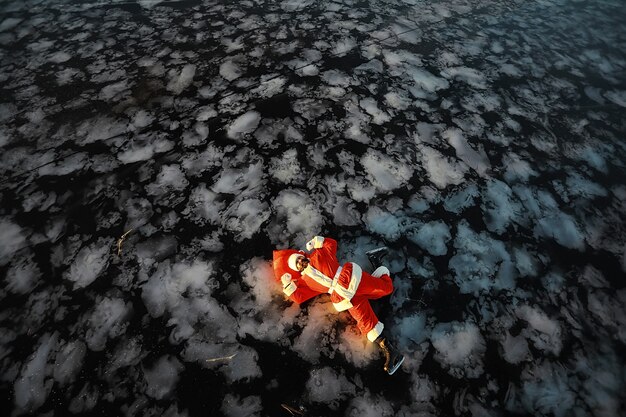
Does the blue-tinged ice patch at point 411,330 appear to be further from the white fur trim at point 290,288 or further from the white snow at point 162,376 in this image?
the white snow at point 162,376

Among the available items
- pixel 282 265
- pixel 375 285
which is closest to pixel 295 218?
pixel 282 265

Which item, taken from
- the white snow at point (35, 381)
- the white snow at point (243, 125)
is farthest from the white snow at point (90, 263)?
the white snow at point (243, 125)

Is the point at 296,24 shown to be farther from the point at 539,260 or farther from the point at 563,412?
the point at 563,412

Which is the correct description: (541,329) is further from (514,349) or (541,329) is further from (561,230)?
(561,230)

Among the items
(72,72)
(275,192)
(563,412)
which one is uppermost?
(72,72)

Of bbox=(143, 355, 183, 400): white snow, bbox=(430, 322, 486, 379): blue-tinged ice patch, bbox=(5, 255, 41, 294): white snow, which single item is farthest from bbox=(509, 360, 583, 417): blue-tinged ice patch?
bbox=(5, 255, 41, 294): white snow

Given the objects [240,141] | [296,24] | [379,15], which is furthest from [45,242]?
[379,15]
